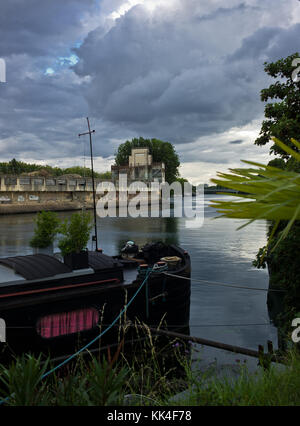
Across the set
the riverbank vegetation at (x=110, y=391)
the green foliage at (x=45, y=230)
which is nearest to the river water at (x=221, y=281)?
the riverbank vegetation at (x=110, y=391)

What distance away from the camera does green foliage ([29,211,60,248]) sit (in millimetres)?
13094

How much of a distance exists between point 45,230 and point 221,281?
58.2ft

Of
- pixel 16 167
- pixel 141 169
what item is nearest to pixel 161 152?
pixel 141 169

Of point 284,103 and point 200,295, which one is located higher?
point 284,103

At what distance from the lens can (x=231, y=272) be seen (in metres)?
30.3

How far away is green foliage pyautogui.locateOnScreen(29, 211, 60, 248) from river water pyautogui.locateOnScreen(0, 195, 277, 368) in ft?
17.4

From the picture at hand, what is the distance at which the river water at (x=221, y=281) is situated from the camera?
16969 mm

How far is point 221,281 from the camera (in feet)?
90.3

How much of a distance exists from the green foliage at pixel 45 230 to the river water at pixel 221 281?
5.30 m

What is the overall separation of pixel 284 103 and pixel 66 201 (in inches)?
3807

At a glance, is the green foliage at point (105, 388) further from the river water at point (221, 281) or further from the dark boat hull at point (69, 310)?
the dark boat hull at point (69, 310)

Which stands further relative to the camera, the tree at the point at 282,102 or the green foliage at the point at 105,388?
the tree at the point at 282,102
